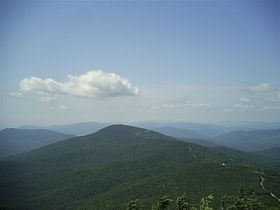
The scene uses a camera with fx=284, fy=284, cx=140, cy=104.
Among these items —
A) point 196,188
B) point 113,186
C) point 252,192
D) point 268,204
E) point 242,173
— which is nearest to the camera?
point 268,204

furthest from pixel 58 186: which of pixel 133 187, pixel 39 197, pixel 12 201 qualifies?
pixel 133 187

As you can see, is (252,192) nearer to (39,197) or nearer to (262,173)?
(262,173)

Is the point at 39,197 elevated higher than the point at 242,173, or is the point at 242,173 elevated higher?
the point at 242,173

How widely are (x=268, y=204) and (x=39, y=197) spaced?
13567cm

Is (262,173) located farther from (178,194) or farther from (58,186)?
(58,186)

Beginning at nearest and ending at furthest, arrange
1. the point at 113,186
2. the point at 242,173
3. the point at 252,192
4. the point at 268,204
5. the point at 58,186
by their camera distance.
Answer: the point at 268,204
the point at 252,192
the point at 242,173
the point at 113,186
the point at 58,186

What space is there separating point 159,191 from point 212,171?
35696 mm

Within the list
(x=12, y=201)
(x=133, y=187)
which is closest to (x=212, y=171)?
(x=133, y=187)

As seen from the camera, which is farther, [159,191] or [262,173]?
[262,173]

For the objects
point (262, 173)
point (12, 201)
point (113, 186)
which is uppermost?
point (262, 173)

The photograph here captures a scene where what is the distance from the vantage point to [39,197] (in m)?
182

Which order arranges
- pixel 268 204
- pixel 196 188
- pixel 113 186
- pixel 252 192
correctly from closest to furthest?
1. pixel 268 204
2. pixel 252 192
3. pixel 196 188
4. pixel 113 186

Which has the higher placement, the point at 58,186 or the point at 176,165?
the point at 176,165

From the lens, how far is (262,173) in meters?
168
